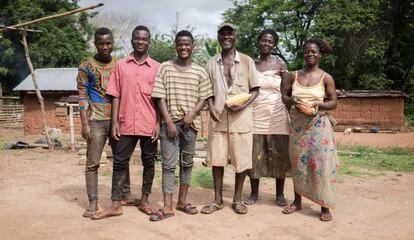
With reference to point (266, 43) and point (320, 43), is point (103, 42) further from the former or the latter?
point (320, 43)

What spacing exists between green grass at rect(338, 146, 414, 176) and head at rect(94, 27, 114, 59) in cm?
456

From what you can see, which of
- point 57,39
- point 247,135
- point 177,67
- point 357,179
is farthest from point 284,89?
point 57,39

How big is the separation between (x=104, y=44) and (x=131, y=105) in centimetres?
69

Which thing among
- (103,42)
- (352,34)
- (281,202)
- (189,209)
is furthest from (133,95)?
(352,34)

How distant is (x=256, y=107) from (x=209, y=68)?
730 mm

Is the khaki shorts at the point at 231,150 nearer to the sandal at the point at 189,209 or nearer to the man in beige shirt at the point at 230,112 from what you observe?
the man in beige shirt at the point at 230,112

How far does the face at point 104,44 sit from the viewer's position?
12.7ft

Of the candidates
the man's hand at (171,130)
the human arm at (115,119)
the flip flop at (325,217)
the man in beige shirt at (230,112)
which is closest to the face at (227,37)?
the man in beige shirt at (230,112)

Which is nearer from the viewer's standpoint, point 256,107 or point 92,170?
point 92,170

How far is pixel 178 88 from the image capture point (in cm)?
379

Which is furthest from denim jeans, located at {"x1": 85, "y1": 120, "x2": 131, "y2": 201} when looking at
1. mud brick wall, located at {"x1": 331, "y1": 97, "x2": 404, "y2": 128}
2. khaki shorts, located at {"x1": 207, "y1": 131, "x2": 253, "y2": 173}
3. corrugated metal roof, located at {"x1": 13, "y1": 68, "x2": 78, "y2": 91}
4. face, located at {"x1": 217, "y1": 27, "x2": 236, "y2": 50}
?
mud brick wall, located at {"x1": 331, "y1": 97, "x2": 404, "y2": 128}

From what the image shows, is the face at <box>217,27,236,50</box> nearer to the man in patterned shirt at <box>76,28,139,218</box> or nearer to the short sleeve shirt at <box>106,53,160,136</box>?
the short sleeve shirt at <box>106,53,160,136</box>

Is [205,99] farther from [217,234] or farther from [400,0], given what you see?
[400,0]

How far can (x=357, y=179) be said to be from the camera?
611 centimetres
